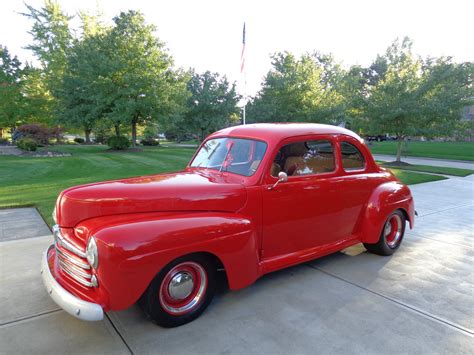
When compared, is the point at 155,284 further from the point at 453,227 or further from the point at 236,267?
the point at 453,227

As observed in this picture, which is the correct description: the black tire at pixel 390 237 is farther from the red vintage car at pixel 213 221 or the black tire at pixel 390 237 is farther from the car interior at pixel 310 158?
the car interior at pixel 310 158

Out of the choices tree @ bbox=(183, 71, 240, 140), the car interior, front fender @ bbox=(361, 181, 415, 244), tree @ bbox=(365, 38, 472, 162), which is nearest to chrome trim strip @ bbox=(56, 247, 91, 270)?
the car interior

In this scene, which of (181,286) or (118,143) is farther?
(118,143)

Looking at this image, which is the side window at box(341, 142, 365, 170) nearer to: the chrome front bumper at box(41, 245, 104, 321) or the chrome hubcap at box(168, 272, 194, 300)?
the chrome hubcap at box(168, 272, 194, 300)

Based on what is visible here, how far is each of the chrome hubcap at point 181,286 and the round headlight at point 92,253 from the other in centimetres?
66

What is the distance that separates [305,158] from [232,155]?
0.84 m

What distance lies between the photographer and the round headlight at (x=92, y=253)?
2.30 meters

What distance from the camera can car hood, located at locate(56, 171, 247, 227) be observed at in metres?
2.68

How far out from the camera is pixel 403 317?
9.47 feet

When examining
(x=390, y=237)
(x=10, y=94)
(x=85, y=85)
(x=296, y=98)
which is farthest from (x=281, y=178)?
(x=10, y=94)

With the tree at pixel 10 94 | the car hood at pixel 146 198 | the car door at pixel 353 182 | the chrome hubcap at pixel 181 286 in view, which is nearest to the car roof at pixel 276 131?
the car door at pixel 353 182

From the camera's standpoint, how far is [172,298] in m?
2.72

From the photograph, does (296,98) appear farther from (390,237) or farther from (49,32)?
(49,32)

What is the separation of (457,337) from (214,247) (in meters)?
2.15
